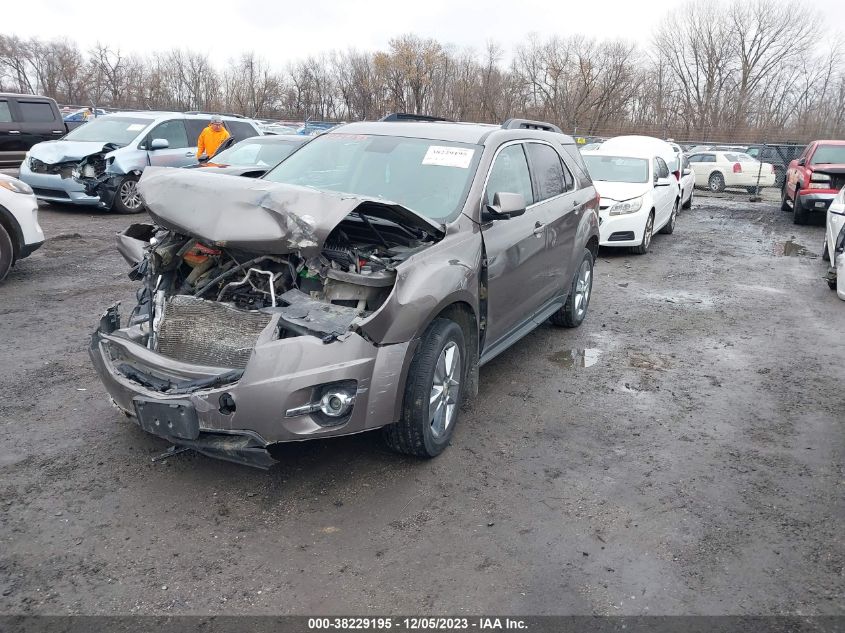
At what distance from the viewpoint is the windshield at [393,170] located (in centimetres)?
464

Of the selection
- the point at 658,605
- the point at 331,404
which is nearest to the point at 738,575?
the point at 658,605

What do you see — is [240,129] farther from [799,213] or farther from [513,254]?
[799,213]

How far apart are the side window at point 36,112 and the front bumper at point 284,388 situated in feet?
52.2

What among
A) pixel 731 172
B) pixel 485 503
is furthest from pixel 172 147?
pixel 731 172

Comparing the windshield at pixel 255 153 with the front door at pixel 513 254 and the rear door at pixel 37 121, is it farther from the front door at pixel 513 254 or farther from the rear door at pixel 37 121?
the rear door at pixel 37 121

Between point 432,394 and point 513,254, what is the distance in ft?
4.63

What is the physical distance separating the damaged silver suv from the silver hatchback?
8088mm

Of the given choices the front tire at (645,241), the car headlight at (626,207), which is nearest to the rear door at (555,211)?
the car headlight at (626,207)

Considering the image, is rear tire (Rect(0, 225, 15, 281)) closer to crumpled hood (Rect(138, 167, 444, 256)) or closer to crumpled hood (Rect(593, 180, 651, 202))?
crumpled hood (Rect(138, 167, 444, 256))

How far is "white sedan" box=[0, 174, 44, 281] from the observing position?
7.37 meters

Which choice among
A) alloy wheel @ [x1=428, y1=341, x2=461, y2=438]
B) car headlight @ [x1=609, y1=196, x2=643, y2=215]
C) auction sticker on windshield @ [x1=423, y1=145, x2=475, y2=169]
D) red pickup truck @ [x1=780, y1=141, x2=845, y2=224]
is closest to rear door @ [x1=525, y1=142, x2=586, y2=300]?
auction sticker on windshield @ [x1=423, y1=145, x2=475, y2=169]

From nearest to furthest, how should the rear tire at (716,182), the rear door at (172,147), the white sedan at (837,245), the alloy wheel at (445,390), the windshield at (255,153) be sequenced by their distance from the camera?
the alloy wheel at (445,390)
the white sedan at (837,245)
the windshield at (255,153)
the rear door at (172,147)
the rear tire at (716,182)

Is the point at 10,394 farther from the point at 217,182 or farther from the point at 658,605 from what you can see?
the point at 658,605

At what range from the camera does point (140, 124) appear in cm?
1333
